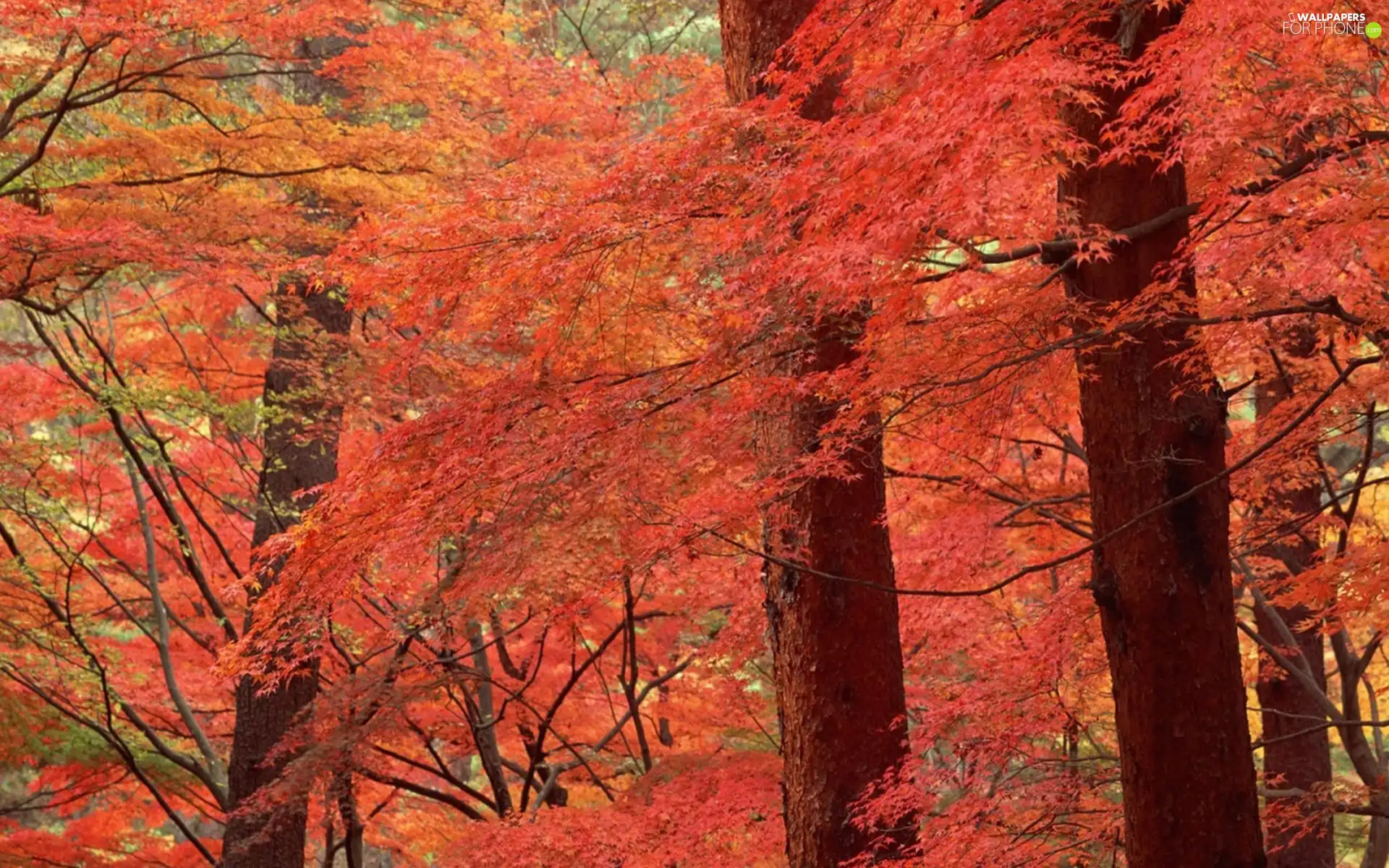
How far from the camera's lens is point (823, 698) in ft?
15.9

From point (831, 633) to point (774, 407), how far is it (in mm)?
939

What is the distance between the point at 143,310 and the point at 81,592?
281cm

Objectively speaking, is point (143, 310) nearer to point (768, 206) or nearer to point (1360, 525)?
point (768, 206)

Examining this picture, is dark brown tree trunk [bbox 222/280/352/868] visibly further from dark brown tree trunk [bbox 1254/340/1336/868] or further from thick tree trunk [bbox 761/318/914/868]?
dark brown tree trunk [bbox 1254/340/1336/868]

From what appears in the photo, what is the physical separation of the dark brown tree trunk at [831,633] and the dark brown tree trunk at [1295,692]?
2644 millimetres

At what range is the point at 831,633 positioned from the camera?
4836 mm

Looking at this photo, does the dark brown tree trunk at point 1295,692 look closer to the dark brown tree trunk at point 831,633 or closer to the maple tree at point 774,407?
the maple tree at point 774,407
